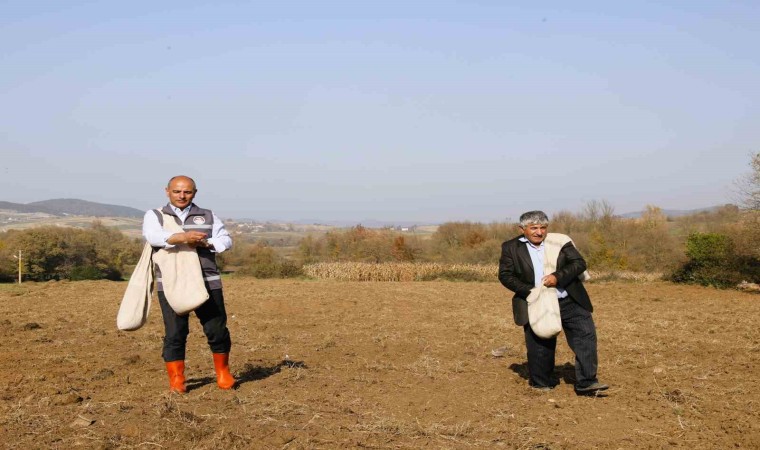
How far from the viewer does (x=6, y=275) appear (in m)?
28.5

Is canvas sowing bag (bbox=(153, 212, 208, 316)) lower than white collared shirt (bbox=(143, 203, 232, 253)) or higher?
lower

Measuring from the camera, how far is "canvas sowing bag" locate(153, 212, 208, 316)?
570 cm

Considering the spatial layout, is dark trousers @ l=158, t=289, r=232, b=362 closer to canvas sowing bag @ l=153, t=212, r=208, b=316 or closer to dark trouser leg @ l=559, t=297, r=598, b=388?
canvas sowing bag @ l=153, t=212, r=208, b=316

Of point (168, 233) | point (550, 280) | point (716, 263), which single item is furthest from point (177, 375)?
point (716, 263)

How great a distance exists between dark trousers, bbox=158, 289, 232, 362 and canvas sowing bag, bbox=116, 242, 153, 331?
0.17m

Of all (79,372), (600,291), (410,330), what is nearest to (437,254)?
Result: (600,291)

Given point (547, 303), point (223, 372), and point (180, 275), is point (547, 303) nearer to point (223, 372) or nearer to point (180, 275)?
point (223, 372)

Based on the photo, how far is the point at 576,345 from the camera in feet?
21.1

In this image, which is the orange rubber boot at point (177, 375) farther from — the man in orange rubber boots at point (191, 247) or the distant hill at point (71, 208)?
the distant hill at point (71, 208)

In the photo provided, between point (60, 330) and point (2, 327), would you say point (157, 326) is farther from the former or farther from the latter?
point (2, 327)

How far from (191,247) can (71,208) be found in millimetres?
104720

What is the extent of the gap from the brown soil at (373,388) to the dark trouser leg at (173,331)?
393mm

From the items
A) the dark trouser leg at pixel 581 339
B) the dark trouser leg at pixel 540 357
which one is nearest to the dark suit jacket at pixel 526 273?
the dark trouser leg at pixel 581 339

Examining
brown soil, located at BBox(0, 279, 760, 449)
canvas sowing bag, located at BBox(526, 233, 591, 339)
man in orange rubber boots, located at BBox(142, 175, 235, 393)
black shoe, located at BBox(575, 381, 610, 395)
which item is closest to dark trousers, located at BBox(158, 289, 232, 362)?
man in orange rubber boots, located at BBox(142, 175, 235, 393)
